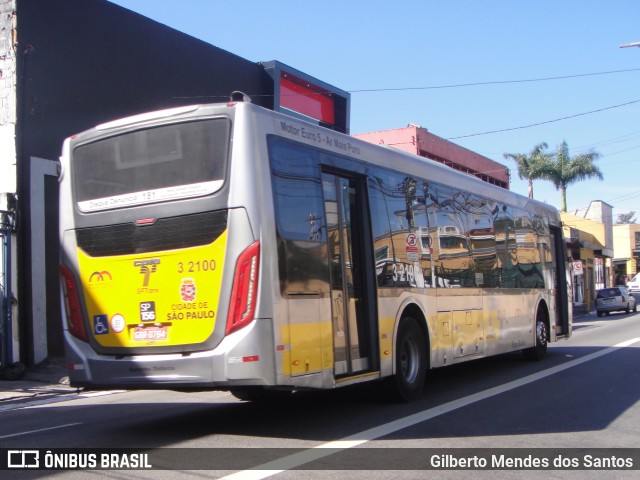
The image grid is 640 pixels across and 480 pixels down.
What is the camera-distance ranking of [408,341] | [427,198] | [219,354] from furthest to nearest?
[427,198]
[408,341]
[219,354]

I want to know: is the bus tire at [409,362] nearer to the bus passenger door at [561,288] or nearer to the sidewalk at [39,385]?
the sidewalk at [39,385]

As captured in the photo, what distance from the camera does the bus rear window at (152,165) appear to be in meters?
7.41

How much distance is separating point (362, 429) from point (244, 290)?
2.27 meters

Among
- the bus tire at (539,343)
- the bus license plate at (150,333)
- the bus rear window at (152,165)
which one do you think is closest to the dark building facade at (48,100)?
the bus rear window at (152,165)

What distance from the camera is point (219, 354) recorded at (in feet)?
23.3

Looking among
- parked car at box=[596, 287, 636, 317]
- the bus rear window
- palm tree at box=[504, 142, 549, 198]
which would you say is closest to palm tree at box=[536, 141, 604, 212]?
palm tree at box=[504, 142, 549, 198]

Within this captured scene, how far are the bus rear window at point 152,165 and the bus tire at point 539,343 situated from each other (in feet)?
32.1

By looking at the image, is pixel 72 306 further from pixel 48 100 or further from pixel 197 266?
pixel 48 100

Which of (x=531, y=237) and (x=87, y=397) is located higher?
(x=531, y=237)

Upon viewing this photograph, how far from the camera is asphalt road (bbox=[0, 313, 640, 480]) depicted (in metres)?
6.47

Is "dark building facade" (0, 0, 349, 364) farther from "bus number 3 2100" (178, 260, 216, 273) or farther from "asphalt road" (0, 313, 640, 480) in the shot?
"bus number 3 2100" (178, 260, 216, 273)

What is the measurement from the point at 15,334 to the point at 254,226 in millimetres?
10383

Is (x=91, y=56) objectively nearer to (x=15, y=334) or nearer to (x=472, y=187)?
(x=15, y=334)

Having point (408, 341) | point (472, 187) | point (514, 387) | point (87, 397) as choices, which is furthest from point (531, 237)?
point (87, 397)
